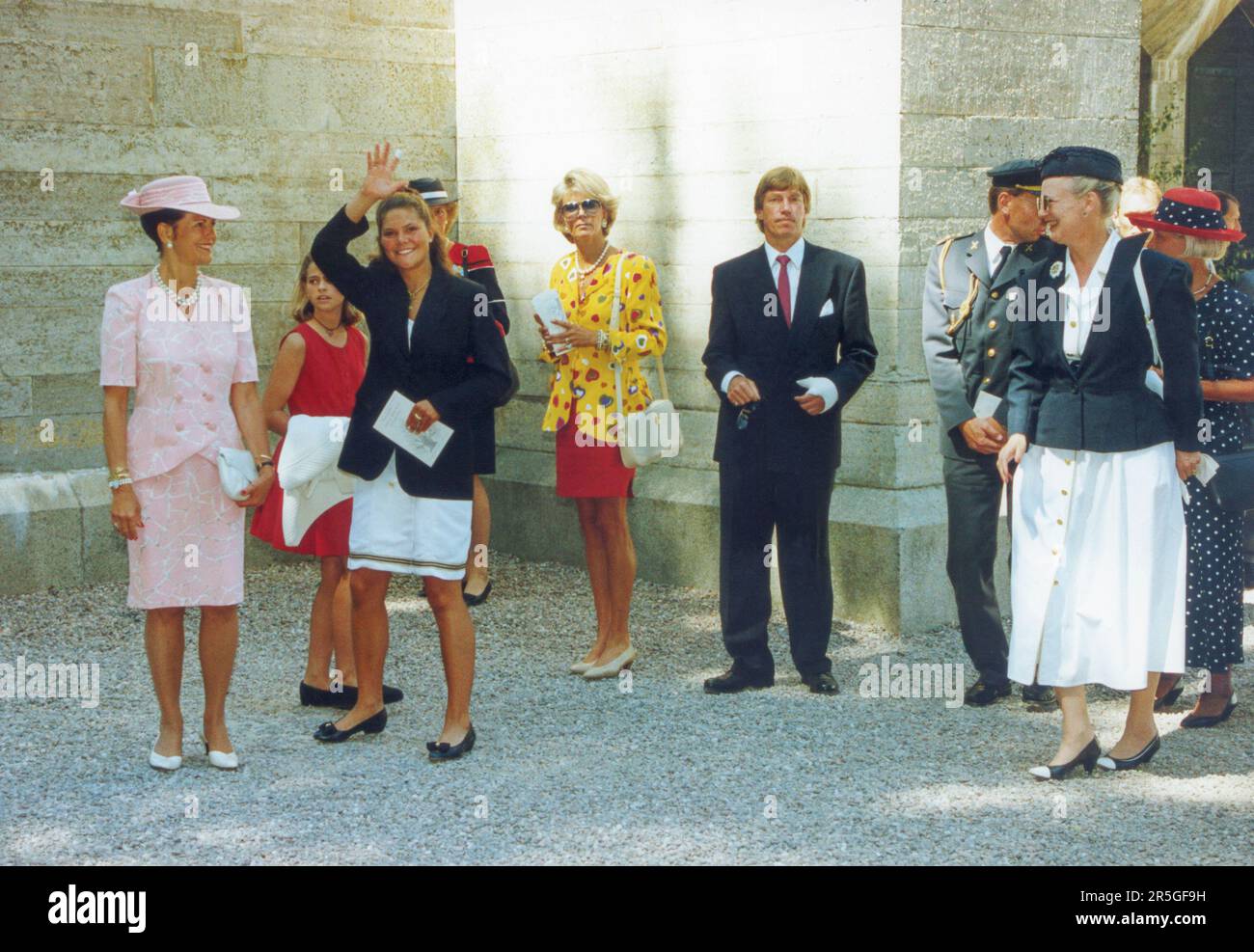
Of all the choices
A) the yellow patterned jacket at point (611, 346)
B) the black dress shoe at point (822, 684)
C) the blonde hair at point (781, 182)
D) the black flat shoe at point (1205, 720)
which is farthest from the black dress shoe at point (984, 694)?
the blonde hair at point (781, 182)

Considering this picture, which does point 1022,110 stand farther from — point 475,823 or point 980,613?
point 475,823

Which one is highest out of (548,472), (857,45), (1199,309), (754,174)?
(857,45)

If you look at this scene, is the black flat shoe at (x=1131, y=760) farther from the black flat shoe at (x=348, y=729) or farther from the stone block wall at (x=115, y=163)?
the stone block wall at (x=115, y=163)

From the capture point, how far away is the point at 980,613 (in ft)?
23.3

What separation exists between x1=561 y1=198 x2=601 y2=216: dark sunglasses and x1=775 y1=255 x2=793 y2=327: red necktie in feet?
2.76

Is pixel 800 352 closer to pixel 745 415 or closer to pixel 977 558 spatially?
pixel 745 415

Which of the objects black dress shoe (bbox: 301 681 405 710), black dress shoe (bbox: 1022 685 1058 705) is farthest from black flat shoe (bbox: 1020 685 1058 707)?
black dress shoe (bbox: 301 681 405 710)

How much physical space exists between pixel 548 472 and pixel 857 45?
3312mm

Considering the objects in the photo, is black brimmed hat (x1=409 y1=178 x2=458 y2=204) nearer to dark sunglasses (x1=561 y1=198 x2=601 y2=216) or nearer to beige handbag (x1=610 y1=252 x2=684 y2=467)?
dark sunglasses (x1=561 y1=198 x2=601 y2=216)

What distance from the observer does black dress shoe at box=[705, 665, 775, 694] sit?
23.7ft

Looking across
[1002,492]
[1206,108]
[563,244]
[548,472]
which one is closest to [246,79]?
[563,244]

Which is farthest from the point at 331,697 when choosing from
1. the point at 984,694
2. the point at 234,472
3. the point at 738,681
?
the point at 984,694

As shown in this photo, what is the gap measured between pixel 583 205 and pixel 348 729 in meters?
2.47

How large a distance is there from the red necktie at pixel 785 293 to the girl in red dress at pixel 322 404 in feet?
5.69
